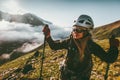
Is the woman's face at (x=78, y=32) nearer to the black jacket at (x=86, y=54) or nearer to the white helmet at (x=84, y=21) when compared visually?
the white helmet at (x=84, y=21)

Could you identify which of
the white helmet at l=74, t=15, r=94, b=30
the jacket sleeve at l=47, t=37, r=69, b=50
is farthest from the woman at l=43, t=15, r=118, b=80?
the jacket sleeve at l=47, t=37, r=69, b=50

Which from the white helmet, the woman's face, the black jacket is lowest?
the black jacket

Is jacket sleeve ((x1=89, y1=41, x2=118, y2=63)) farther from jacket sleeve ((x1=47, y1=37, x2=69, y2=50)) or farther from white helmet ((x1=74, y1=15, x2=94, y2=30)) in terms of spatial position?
jacket sleeve ((x1=47, y1=37, x2=69, y2=50))

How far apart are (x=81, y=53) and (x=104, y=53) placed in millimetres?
A: 1189

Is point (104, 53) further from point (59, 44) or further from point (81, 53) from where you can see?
point (59, 44)

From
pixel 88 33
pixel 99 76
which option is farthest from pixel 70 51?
pixel 99 76

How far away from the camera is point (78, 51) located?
13195 mm

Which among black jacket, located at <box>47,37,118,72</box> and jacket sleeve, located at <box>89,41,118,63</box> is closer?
black jacket, located at <box>47,37,118,72</box>

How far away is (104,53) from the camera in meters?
13.5

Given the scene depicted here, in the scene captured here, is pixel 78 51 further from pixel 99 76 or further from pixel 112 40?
pixel 99 76

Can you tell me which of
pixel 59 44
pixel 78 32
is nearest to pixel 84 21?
pixel 78 32

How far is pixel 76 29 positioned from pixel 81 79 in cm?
240

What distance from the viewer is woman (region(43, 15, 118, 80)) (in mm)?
13086

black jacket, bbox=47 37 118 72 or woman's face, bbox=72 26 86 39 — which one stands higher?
woman's face, bbox=72 26 86 39
